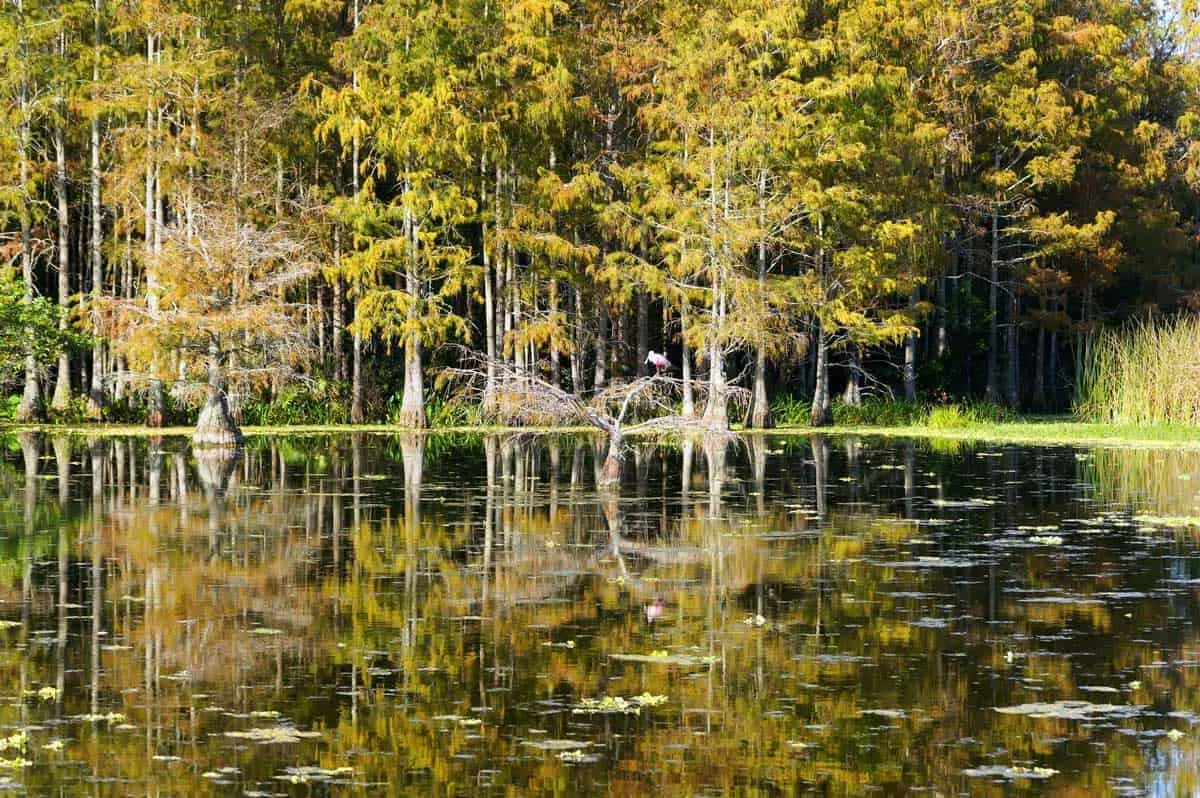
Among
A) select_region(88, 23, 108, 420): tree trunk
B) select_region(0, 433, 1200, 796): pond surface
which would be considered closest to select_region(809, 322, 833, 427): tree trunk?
select_region(88, 23, 108, 420): tree trunk

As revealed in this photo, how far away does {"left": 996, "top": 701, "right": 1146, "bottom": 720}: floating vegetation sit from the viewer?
1072cm

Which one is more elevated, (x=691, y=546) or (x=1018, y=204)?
(x=1018, y=204)

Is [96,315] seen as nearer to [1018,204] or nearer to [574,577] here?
Result: [574,577]

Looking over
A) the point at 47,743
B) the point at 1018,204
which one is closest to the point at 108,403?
the point at 1018,204

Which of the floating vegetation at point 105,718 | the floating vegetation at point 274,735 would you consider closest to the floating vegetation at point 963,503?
the floating vegetation at point 274,735

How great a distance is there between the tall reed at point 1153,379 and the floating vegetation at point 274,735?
103 ft

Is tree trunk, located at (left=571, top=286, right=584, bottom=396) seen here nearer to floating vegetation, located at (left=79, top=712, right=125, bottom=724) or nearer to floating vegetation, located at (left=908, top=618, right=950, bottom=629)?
floating vegetation, located at (left=908, top=618, right=950, bottom=629)

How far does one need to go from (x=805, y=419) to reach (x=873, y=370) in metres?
9.51

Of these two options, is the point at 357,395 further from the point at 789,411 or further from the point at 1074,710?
the point at 1074,710

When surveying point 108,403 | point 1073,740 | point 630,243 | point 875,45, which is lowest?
point 1073,740

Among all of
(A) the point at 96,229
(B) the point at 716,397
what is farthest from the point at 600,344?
(A) the point at 96,229

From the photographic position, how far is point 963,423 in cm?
4638

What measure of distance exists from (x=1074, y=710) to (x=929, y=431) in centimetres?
3336

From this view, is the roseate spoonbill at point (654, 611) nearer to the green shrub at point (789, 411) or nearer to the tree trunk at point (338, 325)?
the tree trunk at point (338, 325)
